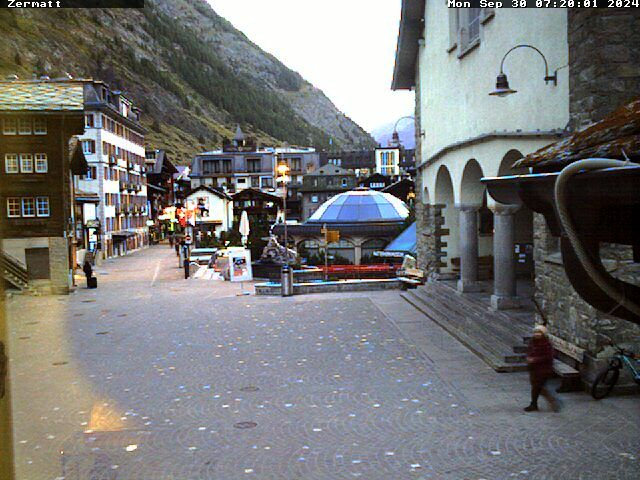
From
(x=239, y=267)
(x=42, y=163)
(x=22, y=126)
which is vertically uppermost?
(x=42, y=163)

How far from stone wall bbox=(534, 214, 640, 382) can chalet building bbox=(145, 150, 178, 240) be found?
273 ft

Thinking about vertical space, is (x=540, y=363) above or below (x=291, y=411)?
above

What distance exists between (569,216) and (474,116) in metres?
16.2

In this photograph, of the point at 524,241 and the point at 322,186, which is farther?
the point at 322,186

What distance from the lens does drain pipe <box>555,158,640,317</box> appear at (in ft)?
10.3

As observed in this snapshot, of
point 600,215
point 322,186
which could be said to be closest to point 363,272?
point 600,215

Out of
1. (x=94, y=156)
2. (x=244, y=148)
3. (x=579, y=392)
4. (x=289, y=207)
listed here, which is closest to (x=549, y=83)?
(x=579, y=392)

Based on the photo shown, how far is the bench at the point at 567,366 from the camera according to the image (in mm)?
11602

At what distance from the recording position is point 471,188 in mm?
20062

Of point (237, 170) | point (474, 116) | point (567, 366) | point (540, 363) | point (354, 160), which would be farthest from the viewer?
point (354, 160)

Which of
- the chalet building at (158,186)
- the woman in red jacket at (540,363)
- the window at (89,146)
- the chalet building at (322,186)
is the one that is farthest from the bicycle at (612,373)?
the chalet building at (158,186)

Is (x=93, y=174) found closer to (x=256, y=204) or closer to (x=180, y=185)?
(x=256, y=204)

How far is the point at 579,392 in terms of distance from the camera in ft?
38.0

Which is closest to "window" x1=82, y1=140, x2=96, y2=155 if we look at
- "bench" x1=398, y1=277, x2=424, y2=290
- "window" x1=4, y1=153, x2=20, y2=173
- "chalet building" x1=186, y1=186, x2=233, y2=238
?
"chalet building" x1=186, y1=186, x2=233, y2=238
